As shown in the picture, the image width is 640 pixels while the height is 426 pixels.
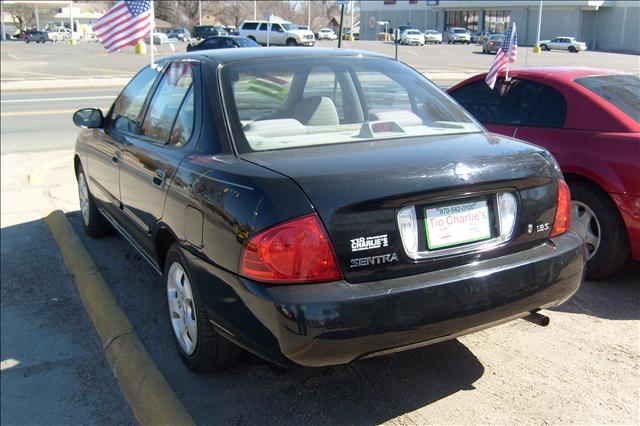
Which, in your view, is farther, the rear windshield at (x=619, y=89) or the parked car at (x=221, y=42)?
the parked car at (x=221, y=42)

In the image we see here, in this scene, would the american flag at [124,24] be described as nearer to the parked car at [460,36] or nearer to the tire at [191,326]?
the tire at [191,326]

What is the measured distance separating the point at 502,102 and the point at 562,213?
7.81 ft

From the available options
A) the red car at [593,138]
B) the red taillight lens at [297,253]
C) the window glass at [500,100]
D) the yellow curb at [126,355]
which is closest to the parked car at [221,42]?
the window glass at [500,100]

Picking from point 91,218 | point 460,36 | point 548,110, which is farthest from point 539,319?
point 460,36

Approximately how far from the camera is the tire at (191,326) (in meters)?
3.08

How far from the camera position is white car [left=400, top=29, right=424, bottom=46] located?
58.4 meters

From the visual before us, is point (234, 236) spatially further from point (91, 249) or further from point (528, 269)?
point (91, 249)

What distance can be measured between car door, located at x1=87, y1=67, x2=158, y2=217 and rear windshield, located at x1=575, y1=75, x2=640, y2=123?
3.28 m

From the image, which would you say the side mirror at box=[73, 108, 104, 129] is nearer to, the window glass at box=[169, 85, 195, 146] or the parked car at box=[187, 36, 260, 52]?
the window glass at box=[169, 85, 195, 146]

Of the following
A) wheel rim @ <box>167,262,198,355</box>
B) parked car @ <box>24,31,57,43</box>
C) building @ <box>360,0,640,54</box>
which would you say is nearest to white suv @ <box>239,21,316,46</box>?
building @ <box>360,0,640,54</box>

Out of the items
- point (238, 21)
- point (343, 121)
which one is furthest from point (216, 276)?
point (238, 21)

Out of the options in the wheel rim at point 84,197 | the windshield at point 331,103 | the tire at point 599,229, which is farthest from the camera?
the wheel rim at point 84,197

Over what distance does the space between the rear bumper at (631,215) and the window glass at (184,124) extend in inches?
111

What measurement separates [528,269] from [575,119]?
Answer: 7.15 ft
